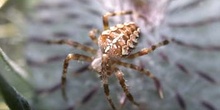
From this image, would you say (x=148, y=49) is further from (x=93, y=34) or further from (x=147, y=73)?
(x=93, y=34)

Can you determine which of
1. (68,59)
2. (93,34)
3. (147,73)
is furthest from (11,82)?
(147,73)

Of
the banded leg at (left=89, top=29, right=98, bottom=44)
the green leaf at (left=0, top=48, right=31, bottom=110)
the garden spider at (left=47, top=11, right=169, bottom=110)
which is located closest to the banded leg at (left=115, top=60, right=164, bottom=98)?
the garden spider at (left=47, top=11, right=169, bottom=110)

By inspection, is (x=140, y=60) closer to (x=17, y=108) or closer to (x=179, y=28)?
(x=179, y=28)

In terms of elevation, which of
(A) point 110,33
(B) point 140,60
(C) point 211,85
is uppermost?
(A) point 110,33

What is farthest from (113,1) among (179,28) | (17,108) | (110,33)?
(17,108)

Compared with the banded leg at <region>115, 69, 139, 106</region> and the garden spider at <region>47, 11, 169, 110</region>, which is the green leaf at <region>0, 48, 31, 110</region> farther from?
the banded leg at <region>115, 69, 139, 106</region>

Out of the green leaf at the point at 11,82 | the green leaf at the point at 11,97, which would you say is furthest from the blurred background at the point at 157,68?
the green leaf at the point at 11,97

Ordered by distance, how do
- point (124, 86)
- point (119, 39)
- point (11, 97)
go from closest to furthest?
point (11, 97)
point (124, 86)
point (119, 39)
